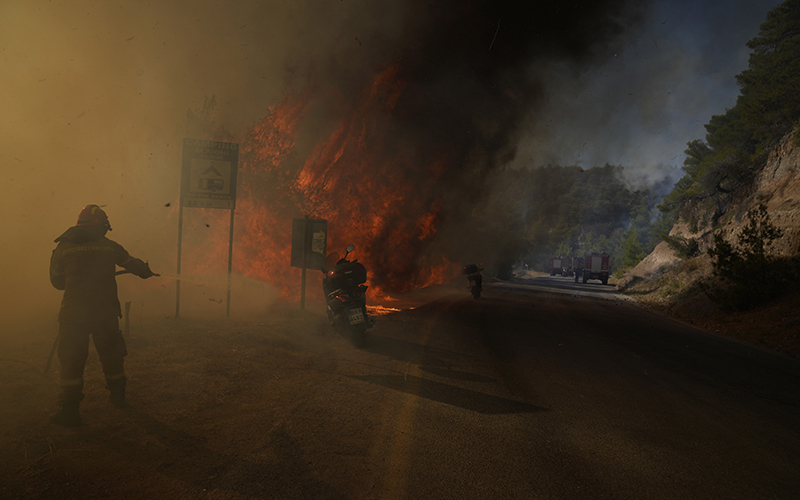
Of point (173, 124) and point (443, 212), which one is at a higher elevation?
point (173, 124)

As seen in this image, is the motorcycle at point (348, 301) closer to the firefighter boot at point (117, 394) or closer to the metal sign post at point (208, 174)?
the metal sign post at point (208, 174)

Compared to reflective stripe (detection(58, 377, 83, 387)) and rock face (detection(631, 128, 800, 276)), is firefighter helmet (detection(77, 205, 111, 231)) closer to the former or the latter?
reflective stripe (detection(58, 377, 83, 387))

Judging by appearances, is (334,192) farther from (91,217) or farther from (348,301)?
(91,217)

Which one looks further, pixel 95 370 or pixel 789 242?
pixel 789 242

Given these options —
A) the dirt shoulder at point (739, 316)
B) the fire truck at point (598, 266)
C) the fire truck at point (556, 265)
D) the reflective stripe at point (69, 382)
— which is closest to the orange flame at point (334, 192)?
the reflective stripe at point (69, 382)

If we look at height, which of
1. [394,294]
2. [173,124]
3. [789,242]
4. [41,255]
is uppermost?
[173,124]

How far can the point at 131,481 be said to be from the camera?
309cm

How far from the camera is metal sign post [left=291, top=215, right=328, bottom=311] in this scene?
11.4 meters

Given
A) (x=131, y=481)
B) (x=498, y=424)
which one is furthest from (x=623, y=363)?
(x=131, y=481)

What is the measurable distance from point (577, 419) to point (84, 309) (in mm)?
5311

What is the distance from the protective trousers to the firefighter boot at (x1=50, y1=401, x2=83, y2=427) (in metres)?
0.04

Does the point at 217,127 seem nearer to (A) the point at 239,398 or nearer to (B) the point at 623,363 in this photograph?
(A) the point at 239,398

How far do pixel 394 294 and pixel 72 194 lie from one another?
42.1 ft

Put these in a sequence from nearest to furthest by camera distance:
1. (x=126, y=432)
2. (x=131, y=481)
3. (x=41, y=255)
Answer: (x=131, y=481), (x=126, y=432), (x=41, y=255)
